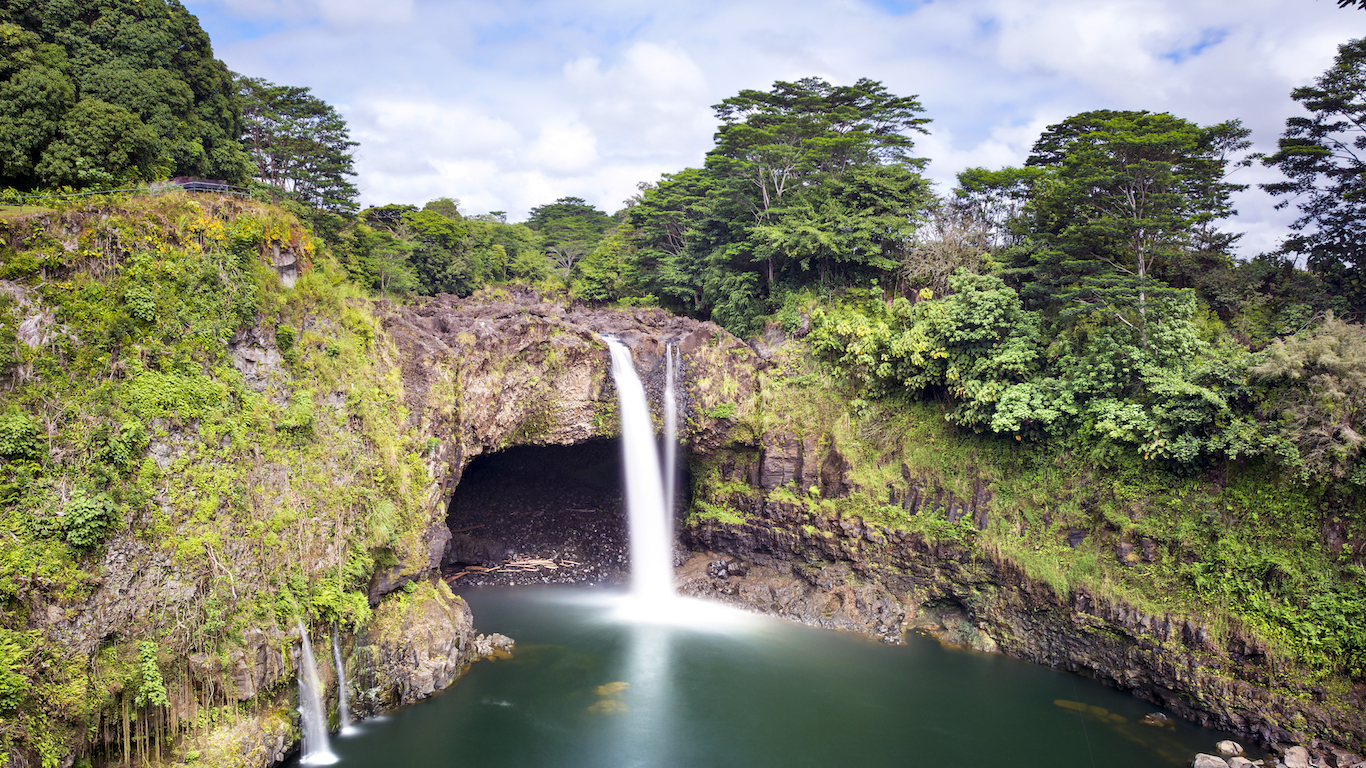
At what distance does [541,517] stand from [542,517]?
0.03 meters

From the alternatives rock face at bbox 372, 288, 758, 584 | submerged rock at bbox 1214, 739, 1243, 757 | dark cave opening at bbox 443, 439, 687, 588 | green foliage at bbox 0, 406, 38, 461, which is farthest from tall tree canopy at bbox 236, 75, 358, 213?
submerged rock at bbox 1214, 739, 1243, 757

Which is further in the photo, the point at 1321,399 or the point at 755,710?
the point at 755,710

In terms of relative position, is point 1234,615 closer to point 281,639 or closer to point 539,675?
point 539,675

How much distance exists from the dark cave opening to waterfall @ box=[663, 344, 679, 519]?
0.66m

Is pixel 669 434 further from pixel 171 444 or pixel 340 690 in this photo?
pixel 171 444

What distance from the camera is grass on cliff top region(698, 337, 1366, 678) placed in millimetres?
12656

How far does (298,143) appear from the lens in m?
21.6

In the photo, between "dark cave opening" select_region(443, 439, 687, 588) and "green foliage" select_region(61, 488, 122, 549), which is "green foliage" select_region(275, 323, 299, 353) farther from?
"dark cave opening" select_region(443, 439, 687, 588)

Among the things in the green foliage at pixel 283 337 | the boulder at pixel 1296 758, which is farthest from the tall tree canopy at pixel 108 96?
the boulder at pixel 1296 758

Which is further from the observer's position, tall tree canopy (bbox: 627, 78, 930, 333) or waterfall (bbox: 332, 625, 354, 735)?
tall tree canopy (bbox: 627, 78, 930, 333)

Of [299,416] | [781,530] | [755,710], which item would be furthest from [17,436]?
[781,530]

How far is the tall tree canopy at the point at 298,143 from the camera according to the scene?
71.2 ft

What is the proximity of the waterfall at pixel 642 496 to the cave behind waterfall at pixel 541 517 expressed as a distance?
810 millimetres

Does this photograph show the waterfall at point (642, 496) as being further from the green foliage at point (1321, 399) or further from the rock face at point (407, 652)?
the green foliage at point (1321, 399)
